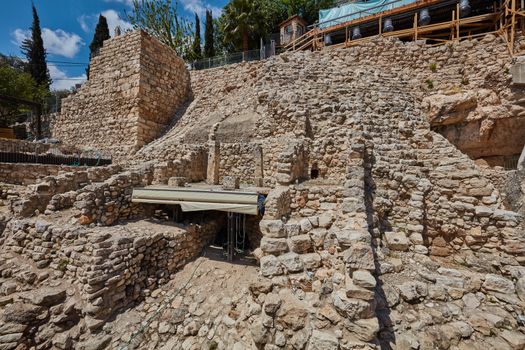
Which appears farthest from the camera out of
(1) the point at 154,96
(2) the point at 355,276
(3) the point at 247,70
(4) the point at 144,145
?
(3) the point at 247,70

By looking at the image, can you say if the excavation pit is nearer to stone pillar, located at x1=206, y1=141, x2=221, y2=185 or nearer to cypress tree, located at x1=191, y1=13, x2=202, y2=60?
stone pillar, located at x1=206, y1=141, x2=221, y2=185

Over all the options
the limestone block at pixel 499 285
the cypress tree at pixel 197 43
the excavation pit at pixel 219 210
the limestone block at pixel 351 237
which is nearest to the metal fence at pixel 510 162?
the limestone block at pixel 499 285

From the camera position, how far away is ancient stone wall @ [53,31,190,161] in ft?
44.0

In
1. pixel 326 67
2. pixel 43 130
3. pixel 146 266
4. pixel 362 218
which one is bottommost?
pixel 146 266

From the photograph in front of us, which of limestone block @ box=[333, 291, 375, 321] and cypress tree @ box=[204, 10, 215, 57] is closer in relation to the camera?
limestone block @ box=[333, 291, 375, 321]

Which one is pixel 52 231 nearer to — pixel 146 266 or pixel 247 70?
pixel 146 266

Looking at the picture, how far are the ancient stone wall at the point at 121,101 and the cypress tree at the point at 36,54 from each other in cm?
1799

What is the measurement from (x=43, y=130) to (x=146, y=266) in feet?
60.2

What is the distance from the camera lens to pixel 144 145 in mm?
13453

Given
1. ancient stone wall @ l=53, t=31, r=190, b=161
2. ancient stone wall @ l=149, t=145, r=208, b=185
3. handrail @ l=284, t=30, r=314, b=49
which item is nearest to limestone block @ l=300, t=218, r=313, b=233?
ancient stone wall @ l=149, t=145, r=208, b=185

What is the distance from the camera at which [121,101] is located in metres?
13.7

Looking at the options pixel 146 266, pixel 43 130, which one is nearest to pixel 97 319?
pixel 146 266

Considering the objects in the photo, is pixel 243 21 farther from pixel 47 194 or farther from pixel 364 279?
pixel 364 279

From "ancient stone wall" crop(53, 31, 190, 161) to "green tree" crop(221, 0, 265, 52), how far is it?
821cm
